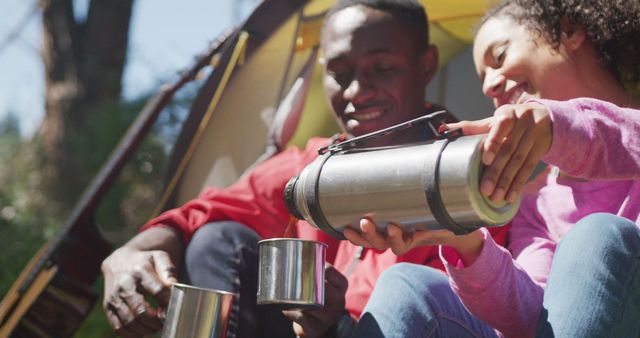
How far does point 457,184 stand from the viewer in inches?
38.2

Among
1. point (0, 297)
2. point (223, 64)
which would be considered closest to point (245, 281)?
point (223, 64)

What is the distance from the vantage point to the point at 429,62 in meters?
1.84

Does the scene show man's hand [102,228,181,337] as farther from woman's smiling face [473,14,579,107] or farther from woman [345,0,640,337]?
woman's smiling face [473,14,579,107]

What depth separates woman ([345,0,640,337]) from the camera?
40.6 inches

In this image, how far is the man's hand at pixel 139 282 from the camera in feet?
4.96

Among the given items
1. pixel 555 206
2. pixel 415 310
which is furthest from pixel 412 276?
pixel 555 206

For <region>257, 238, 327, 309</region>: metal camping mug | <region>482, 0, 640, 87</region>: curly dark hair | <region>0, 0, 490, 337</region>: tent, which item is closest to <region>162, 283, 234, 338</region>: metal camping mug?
<region>257, 238, 327, 309</region>: metal camping mug

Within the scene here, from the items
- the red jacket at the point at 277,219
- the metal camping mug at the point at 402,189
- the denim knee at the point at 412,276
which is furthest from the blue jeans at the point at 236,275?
the metal camping mug at the point at 402,189

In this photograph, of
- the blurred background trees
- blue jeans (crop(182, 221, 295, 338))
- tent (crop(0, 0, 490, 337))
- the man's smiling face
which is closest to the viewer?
blue jeans (crop(182, 221, 295, 338))

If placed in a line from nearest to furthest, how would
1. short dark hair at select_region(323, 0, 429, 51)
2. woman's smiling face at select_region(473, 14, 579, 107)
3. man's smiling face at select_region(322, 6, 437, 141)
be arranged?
woman's smiling face at select_region(473, 14, 579, 107) < man's smiling face at select_region(322, 6, 437, 141) < short dark hair at select_region(323, 0, 429, 51)

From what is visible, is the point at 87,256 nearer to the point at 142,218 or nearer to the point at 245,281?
the point at 245,281

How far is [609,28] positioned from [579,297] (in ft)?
1.82

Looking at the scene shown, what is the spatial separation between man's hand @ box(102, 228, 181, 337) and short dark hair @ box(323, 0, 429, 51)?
0.59 m

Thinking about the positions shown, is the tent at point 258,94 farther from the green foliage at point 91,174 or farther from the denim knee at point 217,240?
the green foliage at point 91,174
